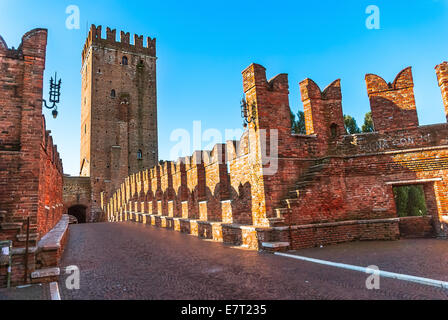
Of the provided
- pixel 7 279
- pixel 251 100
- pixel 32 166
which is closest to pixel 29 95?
pixel 32 166

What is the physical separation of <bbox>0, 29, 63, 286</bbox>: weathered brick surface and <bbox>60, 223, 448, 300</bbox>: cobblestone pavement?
5.60 ft

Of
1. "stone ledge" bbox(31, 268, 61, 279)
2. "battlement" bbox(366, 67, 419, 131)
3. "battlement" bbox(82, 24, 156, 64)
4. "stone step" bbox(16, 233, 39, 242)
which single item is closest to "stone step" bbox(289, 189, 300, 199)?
"battlement" bbox(366, 67, 419, 131)

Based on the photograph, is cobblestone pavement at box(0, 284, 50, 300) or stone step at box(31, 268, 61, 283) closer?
cobblestone pavement at box(0, 284, 50, 300)

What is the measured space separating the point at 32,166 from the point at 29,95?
188 centimetres

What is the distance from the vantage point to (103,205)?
37.3 metres

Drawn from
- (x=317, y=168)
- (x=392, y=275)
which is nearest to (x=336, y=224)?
(x=317, y=168)

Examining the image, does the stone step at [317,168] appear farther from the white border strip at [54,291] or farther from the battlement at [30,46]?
the battlement at [30,46]

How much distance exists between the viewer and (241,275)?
5875mm

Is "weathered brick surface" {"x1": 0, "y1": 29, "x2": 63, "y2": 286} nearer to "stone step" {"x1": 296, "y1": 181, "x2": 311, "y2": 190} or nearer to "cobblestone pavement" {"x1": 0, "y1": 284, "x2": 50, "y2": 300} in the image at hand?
"cobblestone pavement" {"x1": 0, "y1": 284, "x2": 50, "y2": 300}

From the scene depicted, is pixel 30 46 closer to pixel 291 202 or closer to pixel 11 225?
pixel 11 225

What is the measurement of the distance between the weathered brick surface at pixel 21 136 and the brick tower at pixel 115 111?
31838 millimetres

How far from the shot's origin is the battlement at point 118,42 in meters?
39.5

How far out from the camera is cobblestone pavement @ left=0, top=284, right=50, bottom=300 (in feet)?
16.4

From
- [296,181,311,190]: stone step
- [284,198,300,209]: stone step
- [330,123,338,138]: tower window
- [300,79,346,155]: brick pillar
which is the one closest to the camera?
[284,198,300,209]: stone step
